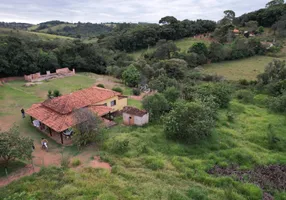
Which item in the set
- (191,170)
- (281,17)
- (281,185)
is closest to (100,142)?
(191,170)

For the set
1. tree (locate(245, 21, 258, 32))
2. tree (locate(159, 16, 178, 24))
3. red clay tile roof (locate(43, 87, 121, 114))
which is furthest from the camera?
tree (locate(159, 16, 178, 24))

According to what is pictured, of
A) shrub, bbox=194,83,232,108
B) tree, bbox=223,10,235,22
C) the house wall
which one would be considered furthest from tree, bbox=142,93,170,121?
tree, bbox=223,10,235,22

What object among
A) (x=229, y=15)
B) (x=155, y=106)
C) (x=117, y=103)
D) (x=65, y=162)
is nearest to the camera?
(x=65, y=162)

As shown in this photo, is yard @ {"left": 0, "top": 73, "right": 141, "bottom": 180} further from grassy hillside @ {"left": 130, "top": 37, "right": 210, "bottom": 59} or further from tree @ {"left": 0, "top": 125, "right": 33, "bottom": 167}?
grassy hillside @ {"left": 130, "top": 37, "right": 210, "bottom": 59}

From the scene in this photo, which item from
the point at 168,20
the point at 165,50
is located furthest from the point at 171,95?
the point at 168,20

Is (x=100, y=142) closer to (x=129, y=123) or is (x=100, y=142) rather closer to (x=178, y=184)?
(x=129, y=123)

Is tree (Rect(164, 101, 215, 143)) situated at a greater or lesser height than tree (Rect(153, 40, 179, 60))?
lesser

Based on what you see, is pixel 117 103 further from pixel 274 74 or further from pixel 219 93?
pixel 274 74
